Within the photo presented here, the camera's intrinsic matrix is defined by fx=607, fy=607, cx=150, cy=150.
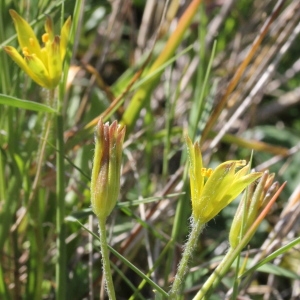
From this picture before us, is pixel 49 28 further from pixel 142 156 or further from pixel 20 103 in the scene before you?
pixel 142 156

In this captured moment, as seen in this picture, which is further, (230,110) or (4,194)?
(230,110)

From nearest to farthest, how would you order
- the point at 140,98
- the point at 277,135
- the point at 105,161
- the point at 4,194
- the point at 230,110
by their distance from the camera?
the point at 105,161
the point at 4,194
the point at 140,98
the point at 230,110
the point at 277,135

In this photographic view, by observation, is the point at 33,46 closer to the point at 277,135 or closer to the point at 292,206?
the point at 292,206

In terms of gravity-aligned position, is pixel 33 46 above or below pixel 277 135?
above

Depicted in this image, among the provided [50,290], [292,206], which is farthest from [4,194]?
[292,206]

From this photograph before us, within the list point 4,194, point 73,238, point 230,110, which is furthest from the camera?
point 230,110

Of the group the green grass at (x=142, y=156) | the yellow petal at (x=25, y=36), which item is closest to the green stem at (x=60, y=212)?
the green grass at (x=142, y=156)

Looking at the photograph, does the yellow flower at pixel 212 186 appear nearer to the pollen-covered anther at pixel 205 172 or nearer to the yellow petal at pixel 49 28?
the pollen-covered anther at pixel 205 172

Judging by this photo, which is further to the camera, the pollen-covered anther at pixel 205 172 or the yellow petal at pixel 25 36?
the yellow petal at pixel 25 36
